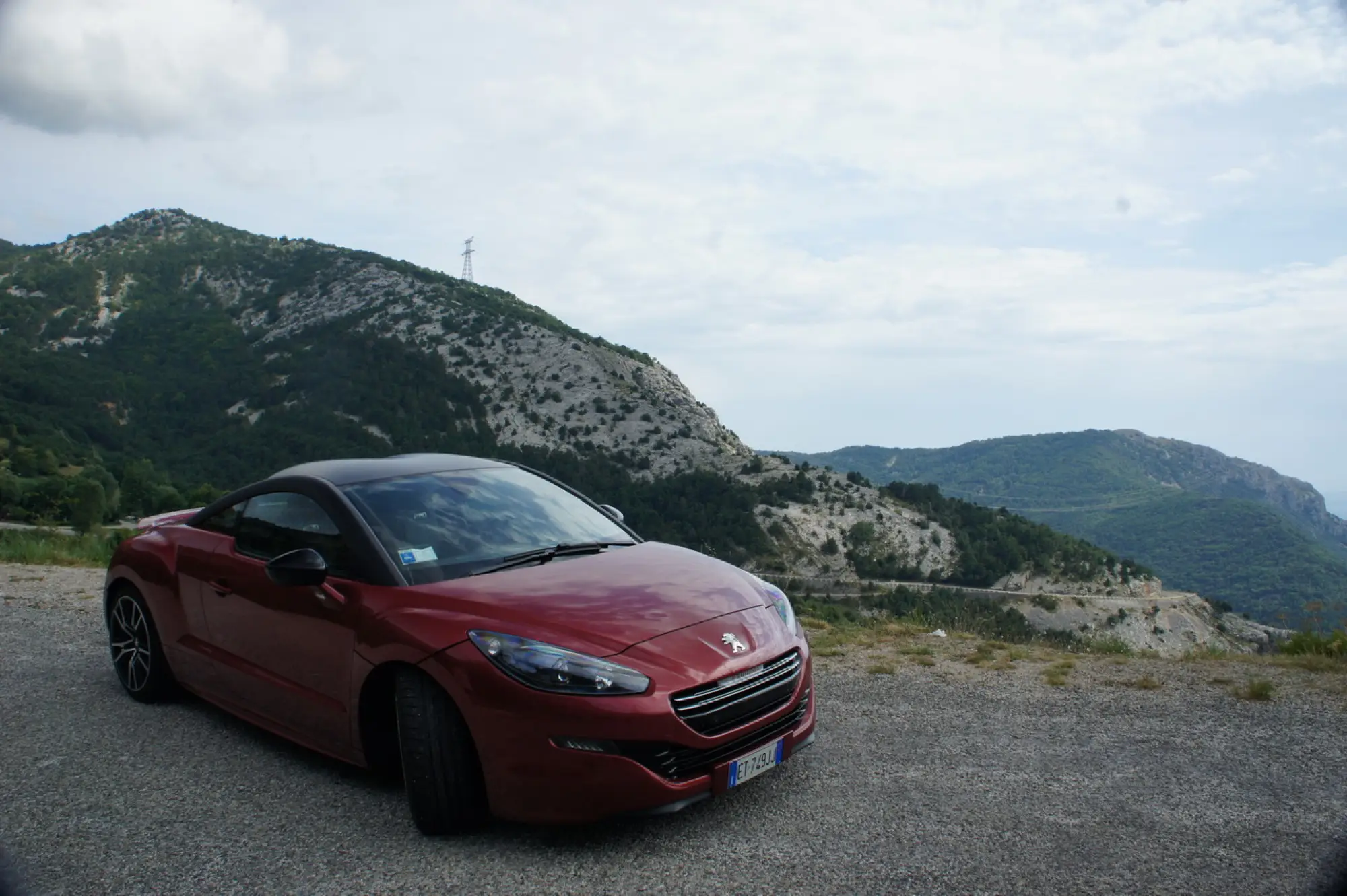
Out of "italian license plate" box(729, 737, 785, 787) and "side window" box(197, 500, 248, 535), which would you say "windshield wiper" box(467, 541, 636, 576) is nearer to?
"italian license plate" box(729, 737, 785, 787)

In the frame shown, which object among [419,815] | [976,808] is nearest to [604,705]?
[419,815]

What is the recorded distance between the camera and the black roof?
5.03 meters

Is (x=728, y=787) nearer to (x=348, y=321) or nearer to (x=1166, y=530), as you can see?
(x=348, y=321)

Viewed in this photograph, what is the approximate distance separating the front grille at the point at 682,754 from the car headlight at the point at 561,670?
218mm

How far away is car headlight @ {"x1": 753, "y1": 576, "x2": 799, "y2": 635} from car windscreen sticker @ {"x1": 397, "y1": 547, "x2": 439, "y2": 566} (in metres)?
1.58

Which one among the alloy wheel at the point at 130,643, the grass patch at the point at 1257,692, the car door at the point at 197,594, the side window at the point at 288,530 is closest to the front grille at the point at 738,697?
the side window at the point at 288,530

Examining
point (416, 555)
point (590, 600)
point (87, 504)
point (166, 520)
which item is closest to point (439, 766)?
point (590, 600)

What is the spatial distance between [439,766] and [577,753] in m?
0.64

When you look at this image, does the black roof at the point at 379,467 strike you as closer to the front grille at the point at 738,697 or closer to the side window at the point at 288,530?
the side window at the point at 288,530

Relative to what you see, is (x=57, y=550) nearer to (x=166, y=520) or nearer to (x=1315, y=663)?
(x=166, y=520)

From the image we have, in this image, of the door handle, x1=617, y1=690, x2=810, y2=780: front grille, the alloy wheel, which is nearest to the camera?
x1=617, y1=690, x2=810, y2=780: front grille

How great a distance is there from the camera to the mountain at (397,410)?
65.1m

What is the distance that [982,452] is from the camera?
19438 centimetres

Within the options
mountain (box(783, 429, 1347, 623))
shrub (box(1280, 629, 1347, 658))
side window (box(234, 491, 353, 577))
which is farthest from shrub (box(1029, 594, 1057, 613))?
side window (box(234, 491, 353, 577))
